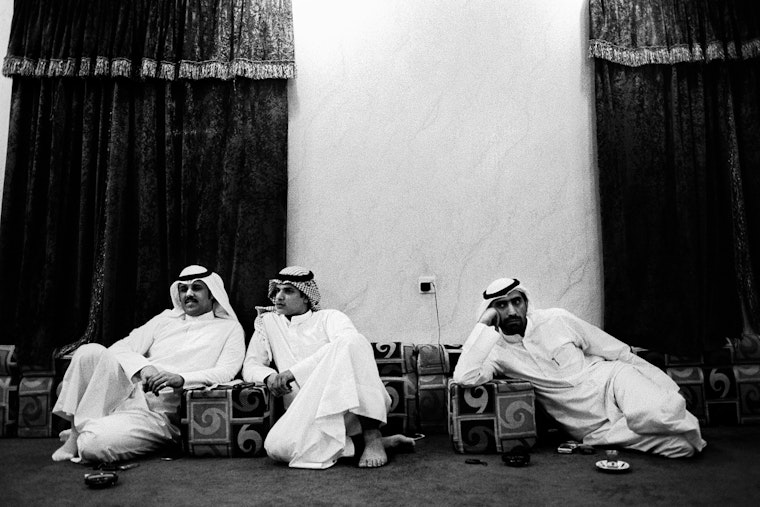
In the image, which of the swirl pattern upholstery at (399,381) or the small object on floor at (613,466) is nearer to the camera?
the small object on floor at (613,466)

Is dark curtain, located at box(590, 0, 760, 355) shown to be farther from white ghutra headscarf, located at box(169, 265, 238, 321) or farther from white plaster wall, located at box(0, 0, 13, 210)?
white plaster wall, located at box(0, 0, 13, 210)

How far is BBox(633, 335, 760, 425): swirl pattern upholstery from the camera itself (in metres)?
3.83

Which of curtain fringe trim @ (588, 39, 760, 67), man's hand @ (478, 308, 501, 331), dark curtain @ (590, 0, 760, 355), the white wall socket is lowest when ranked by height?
man's hand @ (478, 308, 501, 331)

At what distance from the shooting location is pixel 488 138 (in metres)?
4.32

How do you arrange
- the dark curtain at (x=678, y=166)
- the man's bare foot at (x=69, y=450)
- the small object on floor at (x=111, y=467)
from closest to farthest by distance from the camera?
the small object on floor at (x=111, y=467) < the man's bare foot at (x=69, y=450) < the dark curtain at (x=678, y=166)

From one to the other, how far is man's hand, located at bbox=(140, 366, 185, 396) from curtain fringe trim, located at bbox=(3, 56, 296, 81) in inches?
71.7

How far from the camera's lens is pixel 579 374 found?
3490mm

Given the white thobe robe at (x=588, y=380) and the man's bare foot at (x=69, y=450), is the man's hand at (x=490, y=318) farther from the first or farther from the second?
the man's bare foot at (x=69, y=450)

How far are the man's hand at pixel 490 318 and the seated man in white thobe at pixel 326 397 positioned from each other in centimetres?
63

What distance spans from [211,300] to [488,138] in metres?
1.94

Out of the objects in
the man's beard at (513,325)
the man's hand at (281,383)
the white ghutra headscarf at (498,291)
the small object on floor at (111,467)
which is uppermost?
the white ghutra headscarf at (498,291)

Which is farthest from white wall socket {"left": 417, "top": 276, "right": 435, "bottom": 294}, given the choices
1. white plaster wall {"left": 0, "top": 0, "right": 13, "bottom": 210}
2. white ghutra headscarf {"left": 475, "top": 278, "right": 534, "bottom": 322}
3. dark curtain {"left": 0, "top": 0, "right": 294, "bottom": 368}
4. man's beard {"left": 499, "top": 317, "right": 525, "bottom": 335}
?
white plaster wall {"left": 0, "top": 0, "right": 13, "bottom": 210}

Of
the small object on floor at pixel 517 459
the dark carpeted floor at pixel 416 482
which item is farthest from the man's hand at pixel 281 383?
the small object on floor at pixel 517 459

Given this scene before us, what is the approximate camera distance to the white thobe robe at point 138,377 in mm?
3184
